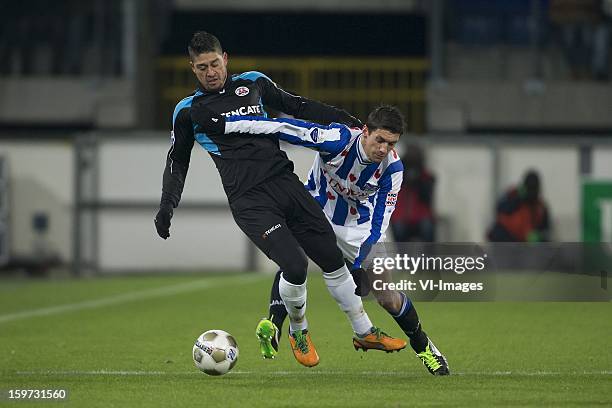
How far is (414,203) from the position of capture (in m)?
16.0

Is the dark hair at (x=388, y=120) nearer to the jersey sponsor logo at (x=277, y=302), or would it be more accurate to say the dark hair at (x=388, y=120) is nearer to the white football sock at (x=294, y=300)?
the white football sock at (x=294, y=300)

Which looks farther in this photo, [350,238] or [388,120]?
[350,238]

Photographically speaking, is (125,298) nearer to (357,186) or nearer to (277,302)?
(277,302)

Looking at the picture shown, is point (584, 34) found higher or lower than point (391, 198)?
higher

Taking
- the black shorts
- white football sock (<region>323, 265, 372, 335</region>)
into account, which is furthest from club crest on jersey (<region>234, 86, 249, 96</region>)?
white football sock (<region>323, 265, 372, 335</region>)

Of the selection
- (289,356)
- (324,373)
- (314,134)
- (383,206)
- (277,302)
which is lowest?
(289,356)

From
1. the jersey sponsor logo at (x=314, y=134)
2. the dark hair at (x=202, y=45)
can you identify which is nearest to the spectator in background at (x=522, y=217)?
the jersey sponsor logo at (x=314, y=134)

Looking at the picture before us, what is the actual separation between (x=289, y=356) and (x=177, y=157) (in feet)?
4.88

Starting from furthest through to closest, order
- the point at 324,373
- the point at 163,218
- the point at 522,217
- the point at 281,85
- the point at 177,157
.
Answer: the point at 281,85 → the point at 522,217 → the point at 177,157 → the point at 163,218 → the point at 324,373

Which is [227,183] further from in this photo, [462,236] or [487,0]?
[487,0]

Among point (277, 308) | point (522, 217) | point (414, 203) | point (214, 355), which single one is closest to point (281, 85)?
point (414, 203)

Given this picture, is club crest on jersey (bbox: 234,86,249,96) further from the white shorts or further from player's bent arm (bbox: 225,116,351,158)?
the white shorts

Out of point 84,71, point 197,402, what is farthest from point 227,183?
point 84,71

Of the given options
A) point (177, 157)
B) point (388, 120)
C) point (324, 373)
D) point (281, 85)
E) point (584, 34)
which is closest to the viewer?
point (388, 120)
